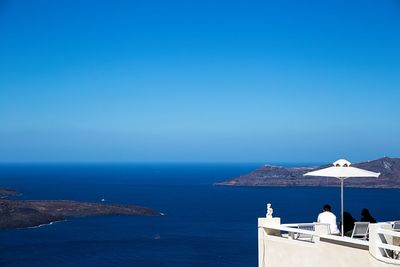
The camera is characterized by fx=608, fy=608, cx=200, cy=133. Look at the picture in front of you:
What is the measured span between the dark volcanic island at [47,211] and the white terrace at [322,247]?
86132 millimetres

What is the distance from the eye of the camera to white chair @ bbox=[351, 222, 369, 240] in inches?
464

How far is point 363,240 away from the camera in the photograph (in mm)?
11406

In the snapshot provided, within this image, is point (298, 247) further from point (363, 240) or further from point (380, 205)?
point (380, 205)

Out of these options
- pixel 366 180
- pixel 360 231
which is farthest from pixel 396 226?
pixel 366 180

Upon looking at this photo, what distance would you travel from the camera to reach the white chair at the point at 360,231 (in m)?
11.8

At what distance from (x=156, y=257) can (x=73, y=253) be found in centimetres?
1046

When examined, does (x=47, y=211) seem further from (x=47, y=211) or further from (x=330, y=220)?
(x=330, y=220)

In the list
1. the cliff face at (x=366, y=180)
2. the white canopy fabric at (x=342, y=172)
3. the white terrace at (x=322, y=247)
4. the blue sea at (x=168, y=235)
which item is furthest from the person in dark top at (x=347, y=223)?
the cliff face at (x=366, y=180)

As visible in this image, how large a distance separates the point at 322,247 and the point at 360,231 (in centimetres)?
80

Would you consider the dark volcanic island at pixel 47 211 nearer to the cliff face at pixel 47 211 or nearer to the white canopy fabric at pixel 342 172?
the cliff face at pixel 47 211

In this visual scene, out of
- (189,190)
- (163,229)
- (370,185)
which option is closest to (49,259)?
(163,229)

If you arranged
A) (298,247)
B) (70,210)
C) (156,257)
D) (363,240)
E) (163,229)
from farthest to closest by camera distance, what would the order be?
1. (70,210)
2. (163,229)
3. (156,257)
4. (298,247)
5. (363,240)

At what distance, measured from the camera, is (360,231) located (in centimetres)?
1189

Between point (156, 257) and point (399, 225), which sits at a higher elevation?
point (399, 225)
